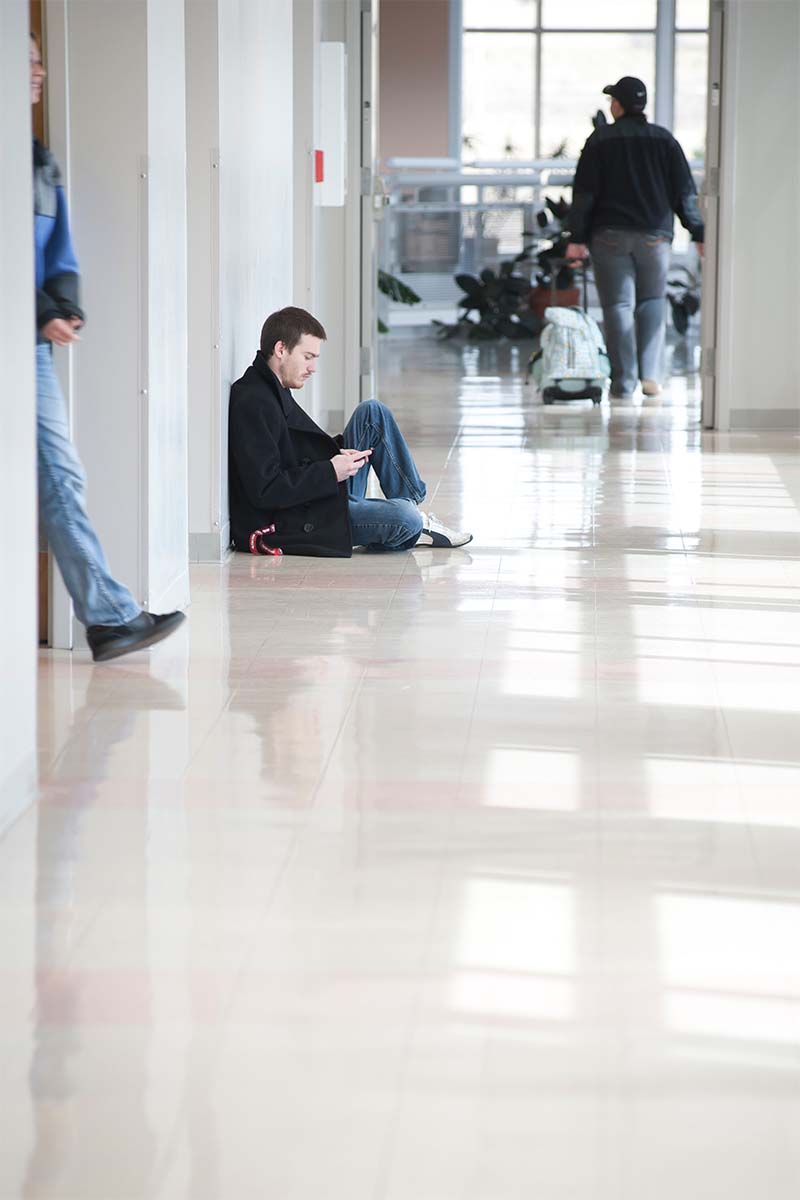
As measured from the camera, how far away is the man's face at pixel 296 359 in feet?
18.6

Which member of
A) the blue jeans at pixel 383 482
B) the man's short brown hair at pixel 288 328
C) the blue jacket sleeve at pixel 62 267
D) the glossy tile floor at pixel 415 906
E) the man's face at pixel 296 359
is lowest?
the glossy tile floor at pixel 415 906

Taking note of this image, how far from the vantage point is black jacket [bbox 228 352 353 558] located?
18.5 feet

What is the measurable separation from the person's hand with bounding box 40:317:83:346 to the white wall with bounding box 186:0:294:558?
61.1 inches

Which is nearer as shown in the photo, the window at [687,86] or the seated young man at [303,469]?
the seated young man at [303,469]

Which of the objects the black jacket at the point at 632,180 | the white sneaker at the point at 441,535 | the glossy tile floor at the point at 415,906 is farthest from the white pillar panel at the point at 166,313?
the black jacket at the point at 632,180

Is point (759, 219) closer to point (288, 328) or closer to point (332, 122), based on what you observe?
point (332, 122)

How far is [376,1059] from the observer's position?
2.21 metres

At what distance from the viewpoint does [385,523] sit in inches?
229

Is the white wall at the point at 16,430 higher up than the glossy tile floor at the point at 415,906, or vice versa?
the white wall at the point at 16,430

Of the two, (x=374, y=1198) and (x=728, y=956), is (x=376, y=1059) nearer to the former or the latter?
(x=374, y=1198)

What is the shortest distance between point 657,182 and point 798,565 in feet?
16.1

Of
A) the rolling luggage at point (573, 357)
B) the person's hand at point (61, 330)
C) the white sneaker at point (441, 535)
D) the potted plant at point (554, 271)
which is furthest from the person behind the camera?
the potted plant at point (554, 271)

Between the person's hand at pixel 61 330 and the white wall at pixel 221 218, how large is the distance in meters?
1.55

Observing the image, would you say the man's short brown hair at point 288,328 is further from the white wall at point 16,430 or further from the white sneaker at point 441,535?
the white wall at point 16,430
